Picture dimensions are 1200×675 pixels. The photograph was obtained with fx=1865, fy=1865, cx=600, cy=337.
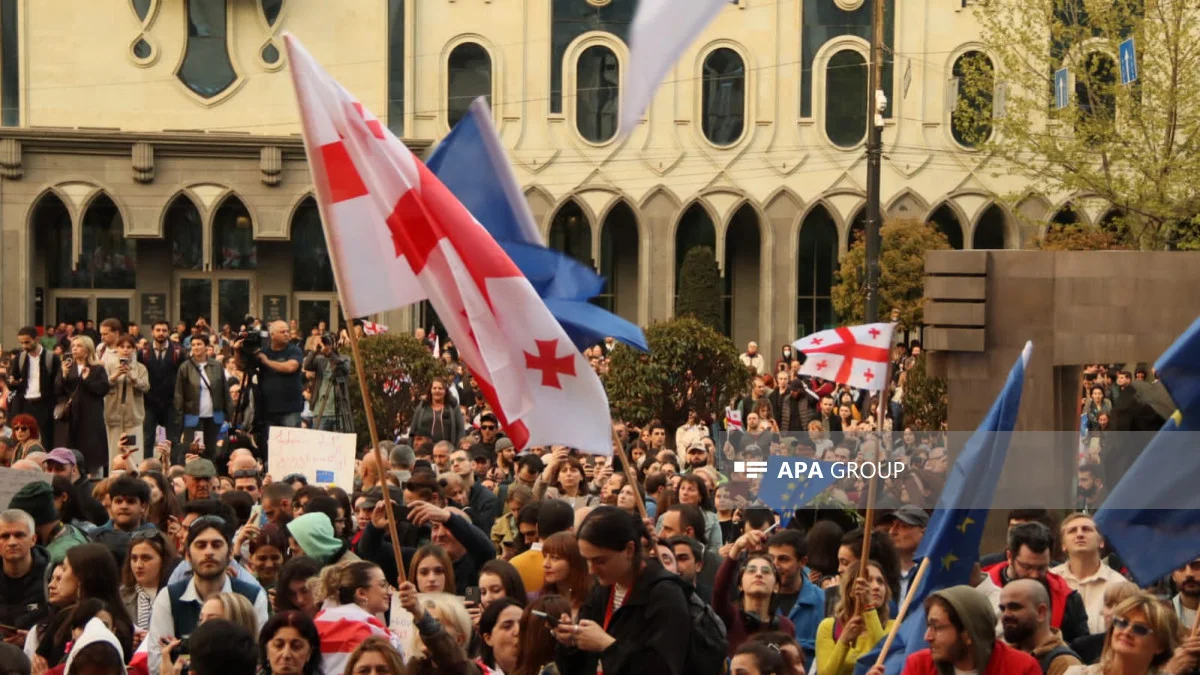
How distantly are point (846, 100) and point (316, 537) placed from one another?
32163mm

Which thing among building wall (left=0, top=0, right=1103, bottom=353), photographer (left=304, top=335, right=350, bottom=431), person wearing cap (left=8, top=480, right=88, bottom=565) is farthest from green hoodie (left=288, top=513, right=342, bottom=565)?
building wall (left=0, top=0, right=1103, bottom=353)

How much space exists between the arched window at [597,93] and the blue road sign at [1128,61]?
45.7 feet

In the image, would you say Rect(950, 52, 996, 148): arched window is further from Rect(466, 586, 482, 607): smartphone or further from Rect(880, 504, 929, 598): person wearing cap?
Rect(466, 586, 482, 607): smartphone

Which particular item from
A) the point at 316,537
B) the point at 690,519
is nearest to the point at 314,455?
the point at 316,537

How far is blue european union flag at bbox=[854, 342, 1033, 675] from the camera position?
742 centimetres

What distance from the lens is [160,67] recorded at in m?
38.8

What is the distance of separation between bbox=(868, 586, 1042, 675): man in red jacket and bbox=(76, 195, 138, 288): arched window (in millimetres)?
35037

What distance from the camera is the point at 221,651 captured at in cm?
658

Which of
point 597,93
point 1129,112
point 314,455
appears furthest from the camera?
point 597,93

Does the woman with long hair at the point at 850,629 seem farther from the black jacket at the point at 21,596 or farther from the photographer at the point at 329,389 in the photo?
the photographer at the point at 329,389

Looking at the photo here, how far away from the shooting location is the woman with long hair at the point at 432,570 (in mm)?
8141

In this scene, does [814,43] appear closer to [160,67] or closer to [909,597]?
[160,67]

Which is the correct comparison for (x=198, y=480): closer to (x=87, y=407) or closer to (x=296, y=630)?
(x=87, y=407)

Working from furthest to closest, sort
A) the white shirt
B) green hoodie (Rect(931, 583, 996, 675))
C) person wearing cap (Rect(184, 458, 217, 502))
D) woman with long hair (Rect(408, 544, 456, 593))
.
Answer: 1. person wearing cap (Rect(184, 458, 217, 502))
2. woman with long hair (Rect(408, 544, 456, 593))
3. the white shirt
4. green hoodie (Rect(931, 583, 996, 675))
